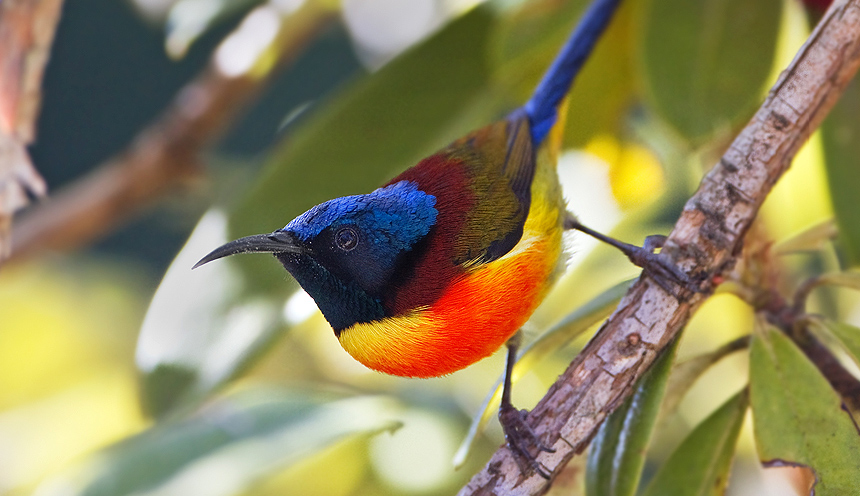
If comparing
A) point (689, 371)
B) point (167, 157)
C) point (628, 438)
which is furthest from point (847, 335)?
point (167, 157)

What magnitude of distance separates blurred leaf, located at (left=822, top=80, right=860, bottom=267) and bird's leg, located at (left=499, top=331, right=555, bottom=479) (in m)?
0.69

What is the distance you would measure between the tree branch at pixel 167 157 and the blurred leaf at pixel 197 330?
1.61 ft

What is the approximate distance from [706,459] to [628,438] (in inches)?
8.9

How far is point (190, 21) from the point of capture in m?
1.69

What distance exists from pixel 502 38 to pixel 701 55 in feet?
1.37

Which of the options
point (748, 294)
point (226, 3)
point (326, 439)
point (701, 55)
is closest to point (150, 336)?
point (326, 439)

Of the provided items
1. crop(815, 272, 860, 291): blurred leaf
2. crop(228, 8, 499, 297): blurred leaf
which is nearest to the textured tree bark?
crop(815, 272, 860, 291): blurred leaf

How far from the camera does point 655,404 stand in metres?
1.02

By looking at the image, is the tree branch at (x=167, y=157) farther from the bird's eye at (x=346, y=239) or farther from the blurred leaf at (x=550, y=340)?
the blurred leaf at (x=550, y=340)

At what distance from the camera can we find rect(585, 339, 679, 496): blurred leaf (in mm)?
1021

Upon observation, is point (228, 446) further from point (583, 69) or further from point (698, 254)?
point (583, 69)

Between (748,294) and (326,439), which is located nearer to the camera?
(748,294)

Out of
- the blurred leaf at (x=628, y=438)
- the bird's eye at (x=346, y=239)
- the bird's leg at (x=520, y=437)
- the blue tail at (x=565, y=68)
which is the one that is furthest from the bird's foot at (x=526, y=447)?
the blue tail at (x=565, y=68)

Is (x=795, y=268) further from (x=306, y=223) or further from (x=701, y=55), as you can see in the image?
(x=306, y=223)
